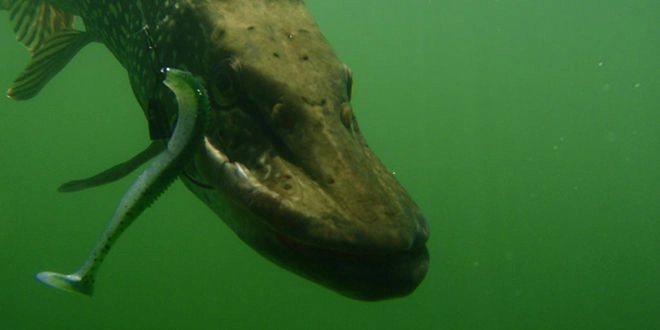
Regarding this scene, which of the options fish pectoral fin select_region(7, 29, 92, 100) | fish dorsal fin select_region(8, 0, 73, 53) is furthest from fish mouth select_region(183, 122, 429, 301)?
fish dorsal fin select_region(8, 0, 73, 53)

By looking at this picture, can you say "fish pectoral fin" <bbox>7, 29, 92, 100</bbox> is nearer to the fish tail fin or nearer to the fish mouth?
the fish mouth

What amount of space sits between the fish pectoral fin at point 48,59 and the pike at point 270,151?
Answer: 4.53 feet

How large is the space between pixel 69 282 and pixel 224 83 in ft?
2.99

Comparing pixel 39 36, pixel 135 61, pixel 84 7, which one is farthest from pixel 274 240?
pixel 39 36

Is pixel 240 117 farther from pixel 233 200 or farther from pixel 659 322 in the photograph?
pixel 659 322

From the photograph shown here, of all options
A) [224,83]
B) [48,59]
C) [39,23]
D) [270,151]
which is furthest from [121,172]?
[39,23]

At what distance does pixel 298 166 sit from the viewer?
166cm

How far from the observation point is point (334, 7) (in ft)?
87.1

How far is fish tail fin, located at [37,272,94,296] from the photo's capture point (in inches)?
50.4

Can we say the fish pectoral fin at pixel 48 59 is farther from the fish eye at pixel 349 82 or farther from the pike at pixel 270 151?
the fish eye at pixel 349 82

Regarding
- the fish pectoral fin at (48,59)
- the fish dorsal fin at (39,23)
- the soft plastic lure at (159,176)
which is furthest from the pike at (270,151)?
the fish dorsal fin at (39,23)

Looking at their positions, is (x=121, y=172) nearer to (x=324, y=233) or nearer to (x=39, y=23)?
(x=324, y=233)

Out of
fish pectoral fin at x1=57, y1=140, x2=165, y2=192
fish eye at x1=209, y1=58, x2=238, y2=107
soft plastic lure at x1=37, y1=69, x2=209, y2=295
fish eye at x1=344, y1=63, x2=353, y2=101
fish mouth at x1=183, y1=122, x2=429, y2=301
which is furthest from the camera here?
fish pectoral fin at x1=57, y1=140, x2=165, y2=192

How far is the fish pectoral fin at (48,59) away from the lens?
3.68 metres
